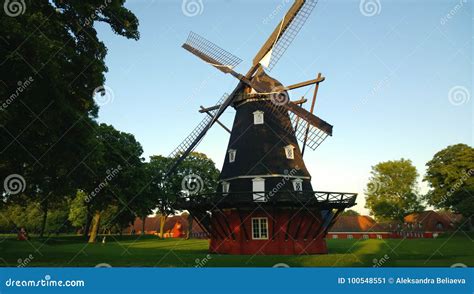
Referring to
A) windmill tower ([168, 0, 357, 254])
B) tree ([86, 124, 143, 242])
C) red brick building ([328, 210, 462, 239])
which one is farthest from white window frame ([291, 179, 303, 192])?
red brick building ([328, 210, 462, 239])

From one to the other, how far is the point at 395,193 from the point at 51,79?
193 ft

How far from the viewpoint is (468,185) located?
143ft

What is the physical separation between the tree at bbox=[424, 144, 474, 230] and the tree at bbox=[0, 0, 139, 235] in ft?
143

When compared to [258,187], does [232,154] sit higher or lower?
higher

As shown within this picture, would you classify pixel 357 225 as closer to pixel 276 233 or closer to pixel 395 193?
pixel 395 193

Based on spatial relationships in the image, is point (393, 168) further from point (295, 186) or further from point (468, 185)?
point (295, 186)

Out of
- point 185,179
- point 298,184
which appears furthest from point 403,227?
point 298,184

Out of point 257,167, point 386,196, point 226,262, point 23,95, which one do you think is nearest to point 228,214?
point 257,167

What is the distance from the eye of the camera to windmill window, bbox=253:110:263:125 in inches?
953

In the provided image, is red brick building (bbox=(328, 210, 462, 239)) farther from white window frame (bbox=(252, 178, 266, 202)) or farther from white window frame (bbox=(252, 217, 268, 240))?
white window frame (bbox=(252, 178, 266, 202))

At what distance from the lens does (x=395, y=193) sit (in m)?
59.1

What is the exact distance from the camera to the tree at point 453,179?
43062mm

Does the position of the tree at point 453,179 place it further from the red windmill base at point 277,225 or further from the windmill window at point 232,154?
the windmill window at point 232,154

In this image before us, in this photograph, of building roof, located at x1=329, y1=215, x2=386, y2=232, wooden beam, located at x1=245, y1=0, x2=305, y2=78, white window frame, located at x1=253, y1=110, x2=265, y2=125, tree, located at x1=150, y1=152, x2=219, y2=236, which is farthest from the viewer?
building roof, located at x1=329, y1=215, x2=386, y2=232
